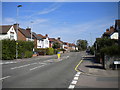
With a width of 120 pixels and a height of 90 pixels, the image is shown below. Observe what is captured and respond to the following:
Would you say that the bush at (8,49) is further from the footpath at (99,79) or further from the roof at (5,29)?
the footpath at (99,79)

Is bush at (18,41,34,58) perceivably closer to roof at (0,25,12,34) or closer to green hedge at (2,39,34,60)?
green hedge at (2,39,34,60)

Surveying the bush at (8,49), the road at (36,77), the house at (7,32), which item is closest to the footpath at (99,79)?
the road at (36,77)

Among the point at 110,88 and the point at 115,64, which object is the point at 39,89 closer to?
the point at 110,88

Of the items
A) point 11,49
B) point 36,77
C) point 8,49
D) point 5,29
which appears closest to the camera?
point 36,77

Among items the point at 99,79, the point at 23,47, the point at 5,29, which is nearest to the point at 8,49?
the point at 23,47

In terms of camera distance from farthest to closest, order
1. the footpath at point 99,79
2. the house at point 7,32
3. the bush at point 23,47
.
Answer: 1. the house at point 7,32
2. the bush at point 23,47
3. the footpath at point 99,79

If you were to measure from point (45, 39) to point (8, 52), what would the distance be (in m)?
46.1

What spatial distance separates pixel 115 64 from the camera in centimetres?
1321

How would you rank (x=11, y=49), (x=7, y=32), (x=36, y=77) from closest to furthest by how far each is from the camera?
(x=36, y=77) < (x=11, y=49) < (x=7, y=32)

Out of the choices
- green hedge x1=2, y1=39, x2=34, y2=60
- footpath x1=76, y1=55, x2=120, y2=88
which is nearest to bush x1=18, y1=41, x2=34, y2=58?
green hedge x1=2, y1=39, x2=34, y2=60

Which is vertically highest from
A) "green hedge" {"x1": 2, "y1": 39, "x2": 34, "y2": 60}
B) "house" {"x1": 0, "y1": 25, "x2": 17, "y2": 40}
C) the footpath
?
"house" {"x1": 0, "y1": 25, "x2": 17, "y2": 40}

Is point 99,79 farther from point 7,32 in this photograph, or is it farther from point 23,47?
point 7,32

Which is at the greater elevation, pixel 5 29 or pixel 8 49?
pixel 5 29

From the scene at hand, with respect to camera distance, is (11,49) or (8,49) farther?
(11,49)
